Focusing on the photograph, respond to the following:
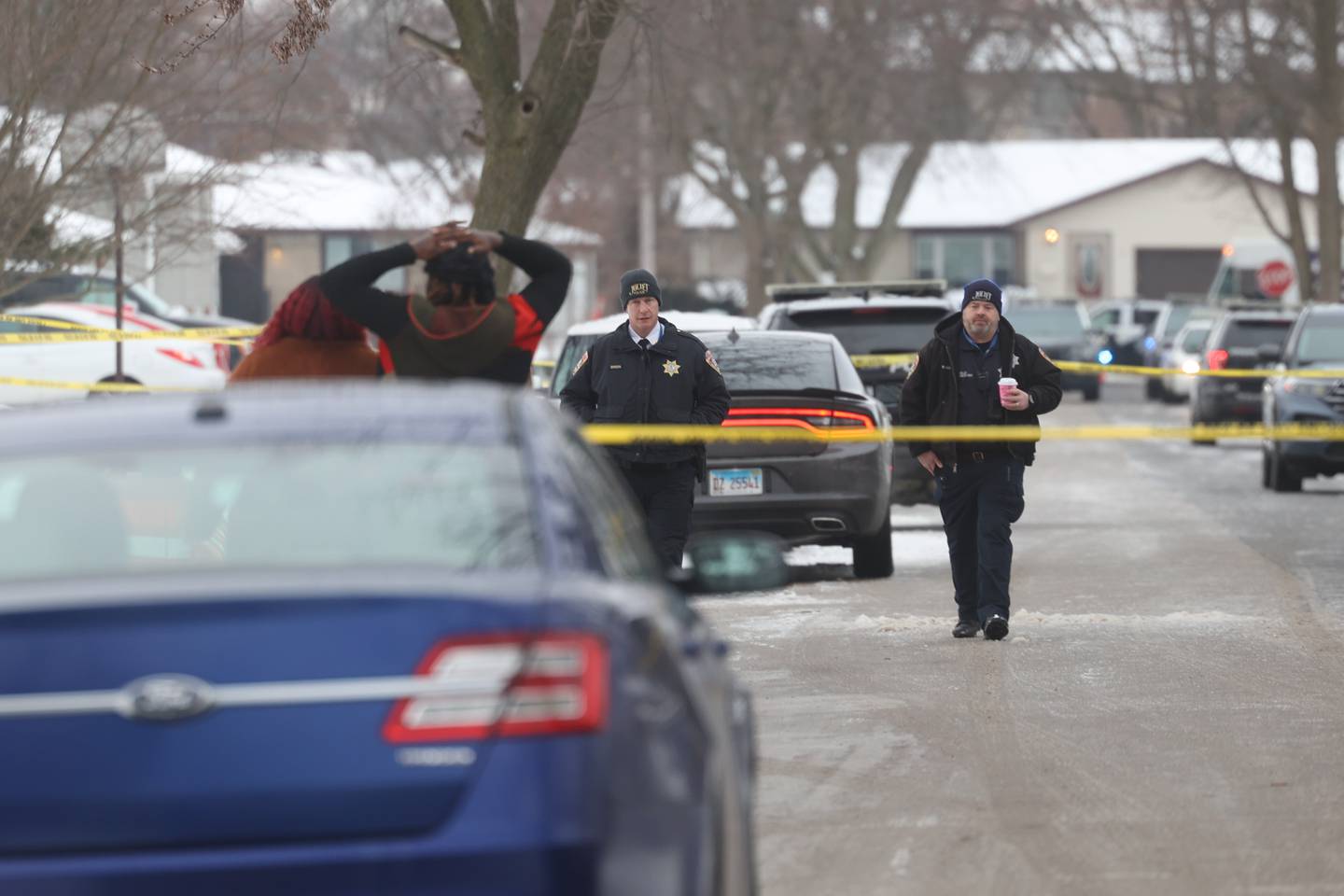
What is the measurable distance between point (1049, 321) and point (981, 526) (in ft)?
103

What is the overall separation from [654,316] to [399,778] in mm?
7173

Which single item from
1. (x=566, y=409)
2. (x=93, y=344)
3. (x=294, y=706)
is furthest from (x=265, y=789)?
(x=93, y=344)

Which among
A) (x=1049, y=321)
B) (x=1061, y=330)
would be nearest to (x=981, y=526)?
(x=1061, y=330)

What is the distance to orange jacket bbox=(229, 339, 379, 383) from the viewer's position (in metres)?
7.71

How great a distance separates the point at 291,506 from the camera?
449 cm

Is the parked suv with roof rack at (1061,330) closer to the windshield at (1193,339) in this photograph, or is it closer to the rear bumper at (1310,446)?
the windshield at (1193,339)

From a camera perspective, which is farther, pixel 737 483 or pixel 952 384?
pixel 737 483

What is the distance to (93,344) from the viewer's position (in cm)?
2491

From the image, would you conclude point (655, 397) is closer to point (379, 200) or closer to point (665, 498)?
point (665, 498)

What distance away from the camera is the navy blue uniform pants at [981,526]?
1126 cm

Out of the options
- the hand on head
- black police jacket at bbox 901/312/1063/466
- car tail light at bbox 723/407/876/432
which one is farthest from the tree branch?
the hand on head

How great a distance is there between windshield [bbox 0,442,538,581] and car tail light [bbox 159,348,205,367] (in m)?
20.7

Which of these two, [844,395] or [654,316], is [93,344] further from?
[654,316]

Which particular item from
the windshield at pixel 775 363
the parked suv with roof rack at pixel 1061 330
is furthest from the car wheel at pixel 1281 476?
the parked suv with roof rack at pixel 1061 330
